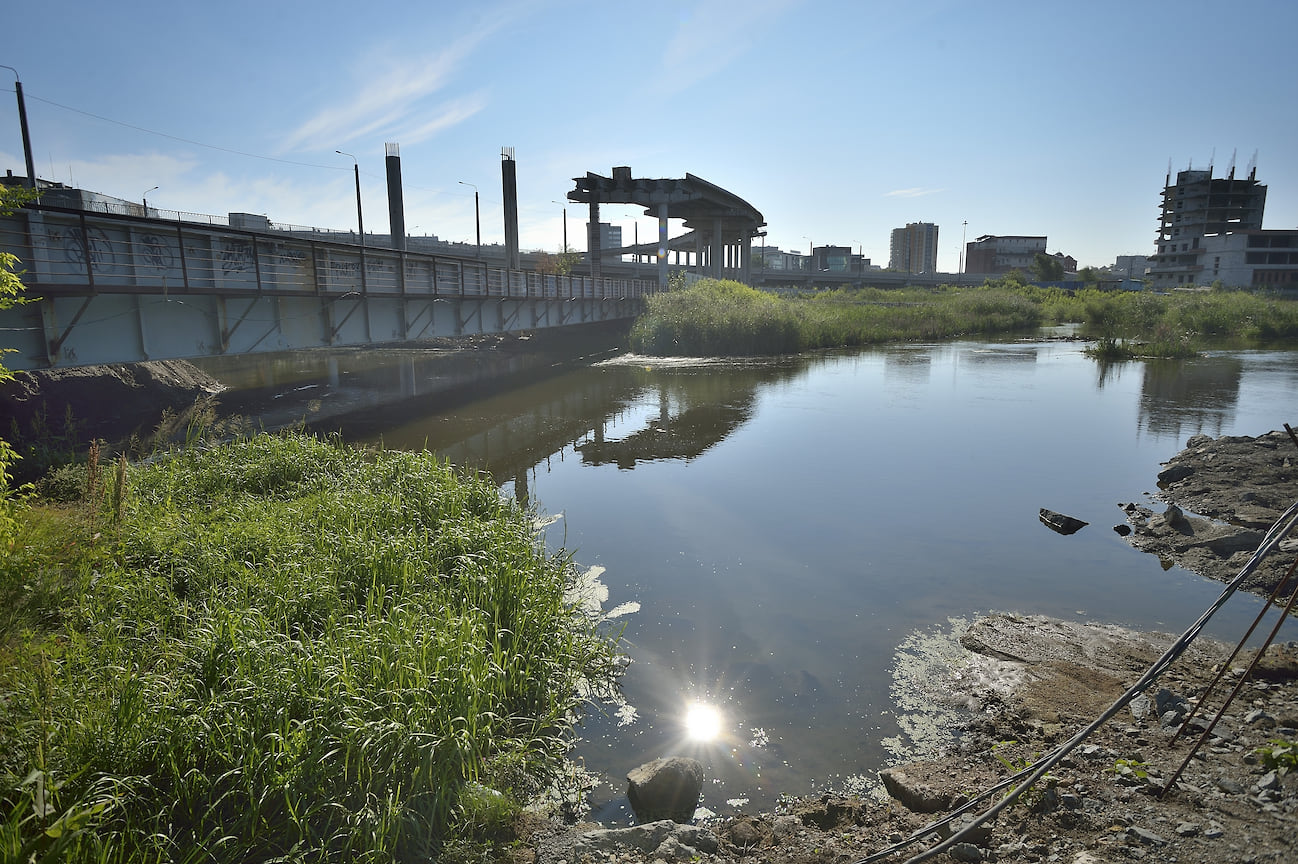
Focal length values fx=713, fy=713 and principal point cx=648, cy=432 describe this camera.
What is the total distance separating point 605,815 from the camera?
16.6 feet

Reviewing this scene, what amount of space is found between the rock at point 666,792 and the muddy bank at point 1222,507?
7.82 metres

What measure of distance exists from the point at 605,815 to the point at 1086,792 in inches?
123

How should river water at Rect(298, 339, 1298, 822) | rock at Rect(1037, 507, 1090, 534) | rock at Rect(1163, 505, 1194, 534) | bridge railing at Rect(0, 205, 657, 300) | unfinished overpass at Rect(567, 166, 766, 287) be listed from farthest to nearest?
unfinished overpass at Rect(567, 166, 766, 287), bridge railing at Rect(0, 205, 657, 300), rock at Rect(1037, 507, 1090, 534), rock at Rect(1163, 505, 1194, 534), river water at Rect(298, 339, 1298, 822)

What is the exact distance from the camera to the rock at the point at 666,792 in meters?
5.02

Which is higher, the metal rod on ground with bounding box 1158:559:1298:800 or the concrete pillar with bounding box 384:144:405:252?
the concrete pillar with bounding box 384:144:405:252

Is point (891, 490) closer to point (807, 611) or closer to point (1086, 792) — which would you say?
point (807, 611)

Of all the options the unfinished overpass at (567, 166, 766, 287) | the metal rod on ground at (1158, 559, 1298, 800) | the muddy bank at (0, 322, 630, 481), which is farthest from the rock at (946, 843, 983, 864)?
the unfinished overpass at (567, 166, 766, 287)

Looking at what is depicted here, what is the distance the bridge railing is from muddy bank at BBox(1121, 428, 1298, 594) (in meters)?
17.9

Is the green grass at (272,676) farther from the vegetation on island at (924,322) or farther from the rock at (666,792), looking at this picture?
the vegetation on island at (924,322)

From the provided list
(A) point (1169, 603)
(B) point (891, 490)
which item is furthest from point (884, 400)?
(A) point (1169, 603)

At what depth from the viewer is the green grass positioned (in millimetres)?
4129

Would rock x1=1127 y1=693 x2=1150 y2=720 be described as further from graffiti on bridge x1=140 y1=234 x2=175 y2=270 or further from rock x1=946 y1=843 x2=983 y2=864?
graffiti on bridge x1=140 y1=234 x2=175 y2=270

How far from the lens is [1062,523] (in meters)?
11.0

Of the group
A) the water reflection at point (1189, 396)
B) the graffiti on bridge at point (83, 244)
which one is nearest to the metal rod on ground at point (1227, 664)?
the water reflection at point (1189, 396)
